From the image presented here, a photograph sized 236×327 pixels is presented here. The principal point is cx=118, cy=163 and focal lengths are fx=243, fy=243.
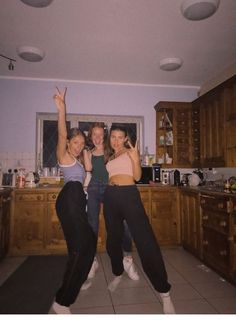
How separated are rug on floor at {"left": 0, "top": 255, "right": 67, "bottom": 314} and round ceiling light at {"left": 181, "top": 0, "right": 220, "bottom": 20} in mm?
2879

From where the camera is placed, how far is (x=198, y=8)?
2.24m

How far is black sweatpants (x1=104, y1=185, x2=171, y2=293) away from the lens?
1762 millimetres

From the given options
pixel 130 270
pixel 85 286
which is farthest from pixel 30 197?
pixel 130 270

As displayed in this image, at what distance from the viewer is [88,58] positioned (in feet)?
11.1

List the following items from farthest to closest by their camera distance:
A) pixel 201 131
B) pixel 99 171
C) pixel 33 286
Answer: pixel 201 131 < pixel 99 171 < pixel 33 286

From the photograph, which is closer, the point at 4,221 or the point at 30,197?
the point at 4,221

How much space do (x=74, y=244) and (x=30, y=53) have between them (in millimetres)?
2576

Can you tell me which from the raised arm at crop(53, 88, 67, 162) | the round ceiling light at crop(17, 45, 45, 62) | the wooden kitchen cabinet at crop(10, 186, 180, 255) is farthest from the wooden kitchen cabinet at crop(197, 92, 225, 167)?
the round ceiling light at crop(17, 45, 45, 62)

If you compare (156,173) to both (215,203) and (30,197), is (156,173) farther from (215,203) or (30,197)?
(30,197)

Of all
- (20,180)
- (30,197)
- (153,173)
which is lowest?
(30,197)

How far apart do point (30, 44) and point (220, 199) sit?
2909 mm

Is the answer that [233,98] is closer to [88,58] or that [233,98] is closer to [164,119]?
[164,119]

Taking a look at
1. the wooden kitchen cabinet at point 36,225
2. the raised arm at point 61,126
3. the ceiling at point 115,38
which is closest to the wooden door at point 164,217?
the wooden kitchen cabinet at point 36,225

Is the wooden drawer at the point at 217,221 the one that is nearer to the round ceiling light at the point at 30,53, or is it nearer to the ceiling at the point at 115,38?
the ceiling at the point at 115,38
